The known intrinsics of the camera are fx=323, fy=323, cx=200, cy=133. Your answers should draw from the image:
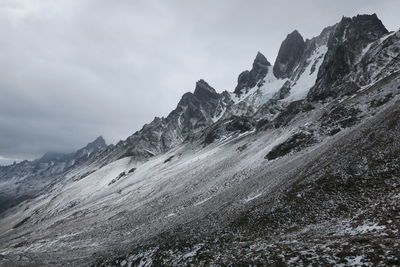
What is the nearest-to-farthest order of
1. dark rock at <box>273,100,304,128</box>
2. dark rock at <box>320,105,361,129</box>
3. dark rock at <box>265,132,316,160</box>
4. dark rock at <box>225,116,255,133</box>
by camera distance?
1. dark rock at <box>320,105,361,129</box>
2. dark rock at <box>265,132,316,160</box>
3. dark rock at <box>273,100,304,128</box>
4. dark rock at <box>225,116,255,133</box>

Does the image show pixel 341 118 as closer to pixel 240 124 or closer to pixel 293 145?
pixel 293 145

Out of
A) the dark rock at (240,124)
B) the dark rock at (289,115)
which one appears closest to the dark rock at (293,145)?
the dark rock at (289,115)

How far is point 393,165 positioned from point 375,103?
1786 inches

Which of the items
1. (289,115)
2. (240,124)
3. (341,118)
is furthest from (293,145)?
(240,124)

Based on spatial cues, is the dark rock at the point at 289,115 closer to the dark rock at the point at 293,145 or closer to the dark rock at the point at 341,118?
the dark rock at the point at 341,118

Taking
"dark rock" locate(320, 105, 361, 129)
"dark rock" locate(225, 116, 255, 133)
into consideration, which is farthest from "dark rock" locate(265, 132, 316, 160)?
"dark rock" locate(225, 116, 255, 133)

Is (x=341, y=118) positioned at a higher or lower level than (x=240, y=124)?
lower

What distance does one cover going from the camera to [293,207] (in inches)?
1313

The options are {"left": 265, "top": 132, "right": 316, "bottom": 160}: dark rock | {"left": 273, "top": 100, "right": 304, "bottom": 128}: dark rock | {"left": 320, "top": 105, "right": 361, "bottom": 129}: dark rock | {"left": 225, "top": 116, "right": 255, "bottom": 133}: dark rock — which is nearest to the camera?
{"left": 320, "top": 105, "right": 361, "bottom": 129}: dark rock

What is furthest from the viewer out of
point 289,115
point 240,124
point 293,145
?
point 240,124

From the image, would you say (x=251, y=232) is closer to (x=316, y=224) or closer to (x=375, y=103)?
(x=316, y=224)

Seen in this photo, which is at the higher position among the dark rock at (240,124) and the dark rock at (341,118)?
the dark rock at (240,124)

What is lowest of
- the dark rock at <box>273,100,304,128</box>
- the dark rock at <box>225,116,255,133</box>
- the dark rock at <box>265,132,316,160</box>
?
the dark rock at <box>265,132,316,160</box>

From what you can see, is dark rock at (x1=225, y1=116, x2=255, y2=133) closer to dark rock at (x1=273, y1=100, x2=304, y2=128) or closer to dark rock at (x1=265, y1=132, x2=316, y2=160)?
dark rock at (x1=273, y1=100, x2=304, y2=128)
